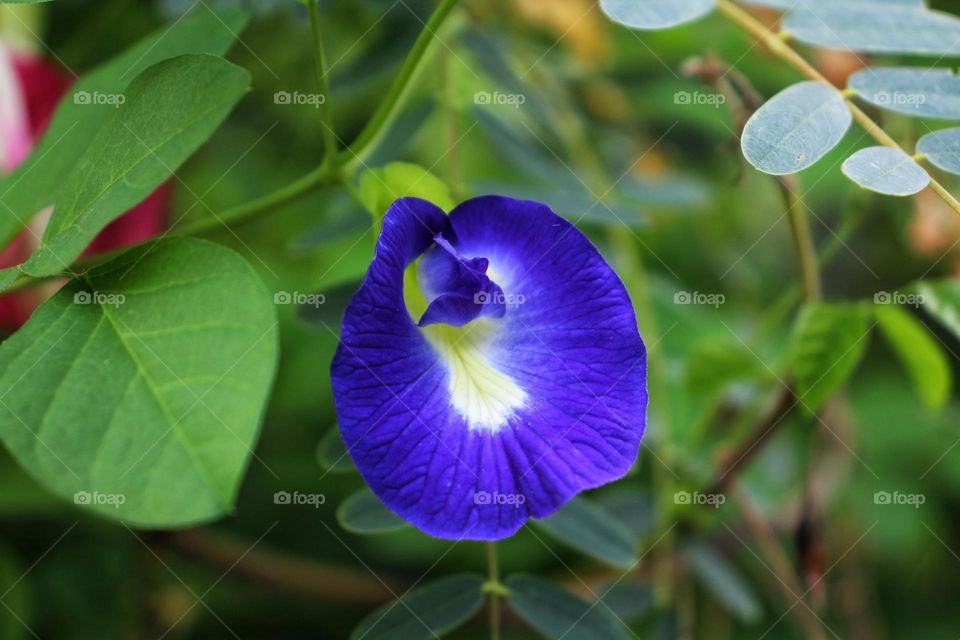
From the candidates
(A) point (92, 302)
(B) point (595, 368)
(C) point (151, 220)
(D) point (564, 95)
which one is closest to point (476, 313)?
(B) point (595, 368)

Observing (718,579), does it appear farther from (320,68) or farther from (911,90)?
(320,68)

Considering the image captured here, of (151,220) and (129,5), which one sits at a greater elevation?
(129,5)

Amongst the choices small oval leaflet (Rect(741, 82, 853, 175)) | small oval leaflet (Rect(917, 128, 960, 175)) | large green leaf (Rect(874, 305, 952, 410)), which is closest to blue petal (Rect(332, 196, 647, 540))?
small oval leaflet (Rect(741, 82, 853, 175))

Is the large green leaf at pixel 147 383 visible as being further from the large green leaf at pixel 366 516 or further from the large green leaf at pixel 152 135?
the large green leaf at pixel 366 516

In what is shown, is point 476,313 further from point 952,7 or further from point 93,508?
point 952,7

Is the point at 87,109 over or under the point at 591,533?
over

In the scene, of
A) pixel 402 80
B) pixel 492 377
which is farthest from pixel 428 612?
pixel 402 80

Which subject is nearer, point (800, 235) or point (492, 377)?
point (492, 377)
